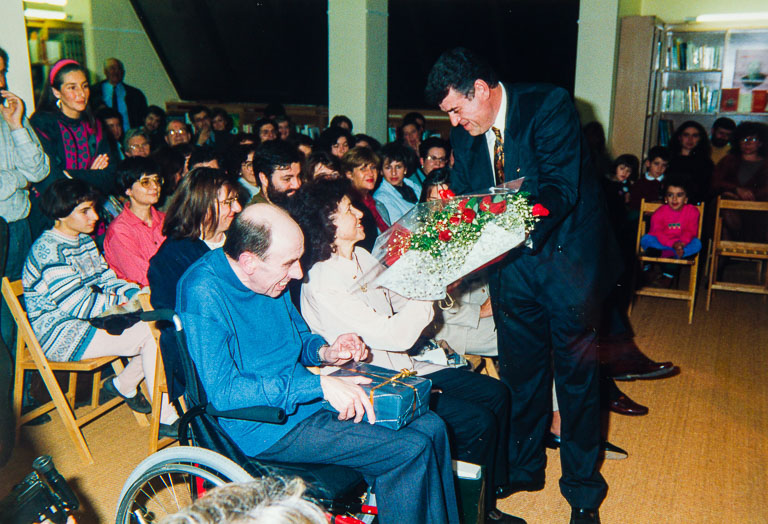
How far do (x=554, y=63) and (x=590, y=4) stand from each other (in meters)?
2.42

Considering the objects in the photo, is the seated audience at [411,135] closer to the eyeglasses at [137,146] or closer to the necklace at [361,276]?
the eyeglasses at [137,146]

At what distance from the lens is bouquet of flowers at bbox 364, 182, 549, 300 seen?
78.4 inches

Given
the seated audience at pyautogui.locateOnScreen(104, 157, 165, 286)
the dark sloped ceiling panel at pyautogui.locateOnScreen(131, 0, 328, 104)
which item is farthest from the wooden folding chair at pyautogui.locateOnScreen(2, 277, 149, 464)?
the dark sloped ceiling panel at pyautogui.locateOnScreen(131, 0, 328, 104)

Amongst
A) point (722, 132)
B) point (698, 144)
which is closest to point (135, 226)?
point (698, 144)

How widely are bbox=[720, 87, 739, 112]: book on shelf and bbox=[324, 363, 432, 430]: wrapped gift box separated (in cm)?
709

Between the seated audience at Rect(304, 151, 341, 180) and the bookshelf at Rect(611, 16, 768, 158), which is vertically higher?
the bookshelf at Rect(611, 16, 768, 158)

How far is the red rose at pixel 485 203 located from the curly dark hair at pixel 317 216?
0.59 meters

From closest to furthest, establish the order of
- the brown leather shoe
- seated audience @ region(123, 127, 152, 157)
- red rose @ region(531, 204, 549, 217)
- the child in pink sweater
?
red rose @ region(531, 204, 549, 217) < the brown leather shoe < the child in pink sweater < seated audience @ region(123, 127, 152, 157)

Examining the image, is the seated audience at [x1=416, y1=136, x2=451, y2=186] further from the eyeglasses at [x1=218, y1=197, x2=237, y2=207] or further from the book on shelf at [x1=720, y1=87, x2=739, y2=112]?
the book on shelf at [x1=720, y1=87, x2=739, y2=112]

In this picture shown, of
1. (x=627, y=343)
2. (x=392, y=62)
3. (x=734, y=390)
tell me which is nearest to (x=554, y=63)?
(x=392, y=62)

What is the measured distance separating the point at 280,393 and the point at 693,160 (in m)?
5.47

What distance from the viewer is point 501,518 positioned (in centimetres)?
237

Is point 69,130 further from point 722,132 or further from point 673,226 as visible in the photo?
point 722,132

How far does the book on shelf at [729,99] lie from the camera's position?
7.36 metres
